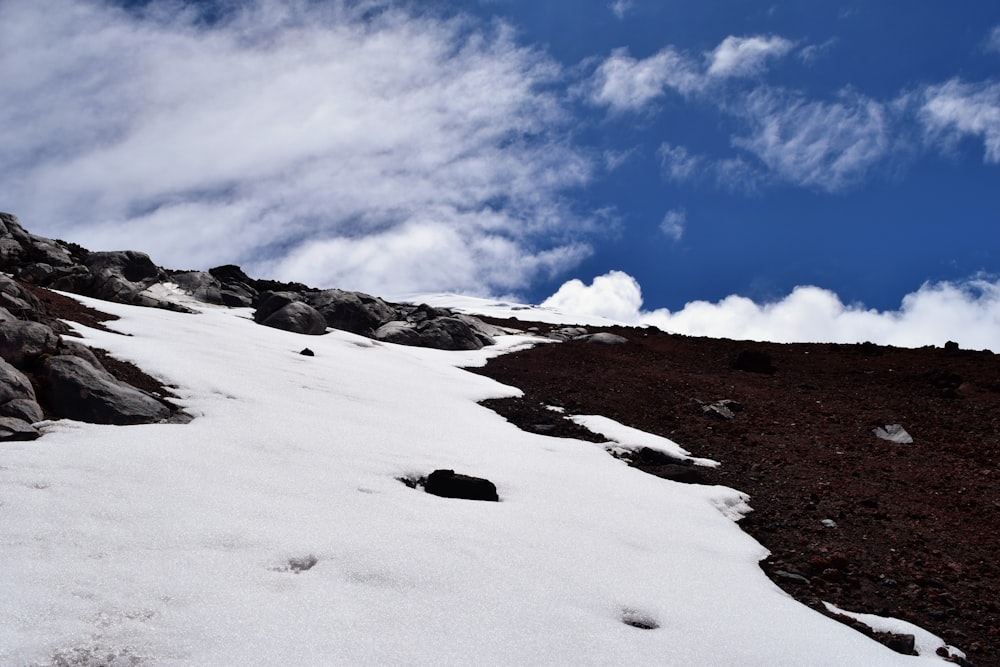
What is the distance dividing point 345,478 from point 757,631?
217 inches

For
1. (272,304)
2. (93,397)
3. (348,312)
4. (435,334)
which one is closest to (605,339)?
(435,334)

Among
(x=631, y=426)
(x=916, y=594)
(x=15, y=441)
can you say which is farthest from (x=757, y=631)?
(x=631, y=426)

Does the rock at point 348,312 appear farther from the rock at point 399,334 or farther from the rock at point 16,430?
the rock at point 16,430

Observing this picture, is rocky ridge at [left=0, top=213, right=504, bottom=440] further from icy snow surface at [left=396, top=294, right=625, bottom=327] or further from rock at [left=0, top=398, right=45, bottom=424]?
icy snow surface at [left=396, top=294, right=625, bottom=327]

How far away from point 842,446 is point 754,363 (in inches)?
427

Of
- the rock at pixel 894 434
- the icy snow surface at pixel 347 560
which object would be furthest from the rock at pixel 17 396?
the rock at pixel 894 434

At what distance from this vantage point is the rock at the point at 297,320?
2738cm

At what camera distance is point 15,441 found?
7.99 m

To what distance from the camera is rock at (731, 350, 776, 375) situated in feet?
86.0

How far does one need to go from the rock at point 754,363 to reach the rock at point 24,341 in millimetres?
24015

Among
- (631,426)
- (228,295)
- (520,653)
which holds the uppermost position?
(228,295)

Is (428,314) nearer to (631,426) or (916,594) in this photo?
(631,426)

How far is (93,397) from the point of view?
973cm

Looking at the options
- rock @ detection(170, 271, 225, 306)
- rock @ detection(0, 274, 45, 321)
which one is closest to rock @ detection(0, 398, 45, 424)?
rock @ detection(0, 274, 45, 321)
